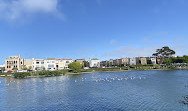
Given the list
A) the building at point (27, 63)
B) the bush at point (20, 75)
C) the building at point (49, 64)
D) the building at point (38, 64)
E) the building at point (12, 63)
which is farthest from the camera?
the building at point (49, 64)

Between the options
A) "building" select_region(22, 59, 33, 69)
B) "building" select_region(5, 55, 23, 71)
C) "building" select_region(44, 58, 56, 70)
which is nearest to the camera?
"building" select_region(5, 55, 23, 71)

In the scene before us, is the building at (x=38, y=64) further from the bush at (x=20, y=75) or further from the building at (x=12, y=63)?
the bush at (x=20, y=75)

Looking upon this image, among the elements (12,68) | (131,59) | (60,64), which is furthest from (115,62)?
(12,68)

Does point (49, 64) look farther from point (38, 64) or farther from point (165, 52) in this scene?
point (165, 52)

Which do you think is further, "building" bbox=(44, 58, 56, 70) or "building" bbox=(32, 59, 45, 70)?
"building" bbox=(44, 58, 56, 70)

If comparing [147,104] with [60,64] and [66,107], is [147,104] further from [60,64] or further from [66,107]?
[60,64]

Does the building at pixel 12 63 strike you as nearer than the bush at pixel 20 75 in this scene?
No

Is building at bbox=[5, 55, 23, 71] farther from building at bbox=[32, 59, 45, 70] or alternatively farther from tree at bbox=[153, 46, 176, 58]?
tree at bbox=[153, 46, 176, 58]

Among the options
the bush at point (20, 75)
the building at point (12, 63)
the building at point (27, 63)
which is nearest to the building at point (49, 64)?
the building at point (27, 63)

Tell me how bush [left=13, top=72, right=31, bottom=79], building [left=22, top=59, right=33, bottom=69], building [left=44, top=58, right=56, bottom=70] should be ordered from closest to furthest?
bush [left=13, top=72, right=31, bottom=79] < building [left=22, top=59, right=33, bottom=69] < building [left=44, top=58, right=56, bottom=70]

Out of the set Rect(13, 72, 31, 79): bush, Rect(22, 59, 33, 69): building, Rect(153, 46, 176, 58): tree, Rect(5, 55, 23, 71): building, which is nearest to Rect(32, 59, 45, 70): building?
Rect(22, 59, 33, 69): building

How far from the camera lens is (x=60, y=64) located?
12094cm

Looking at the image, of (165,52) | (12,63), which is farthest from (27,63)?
(165,52)

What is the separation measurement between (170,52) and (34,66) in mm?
116915
